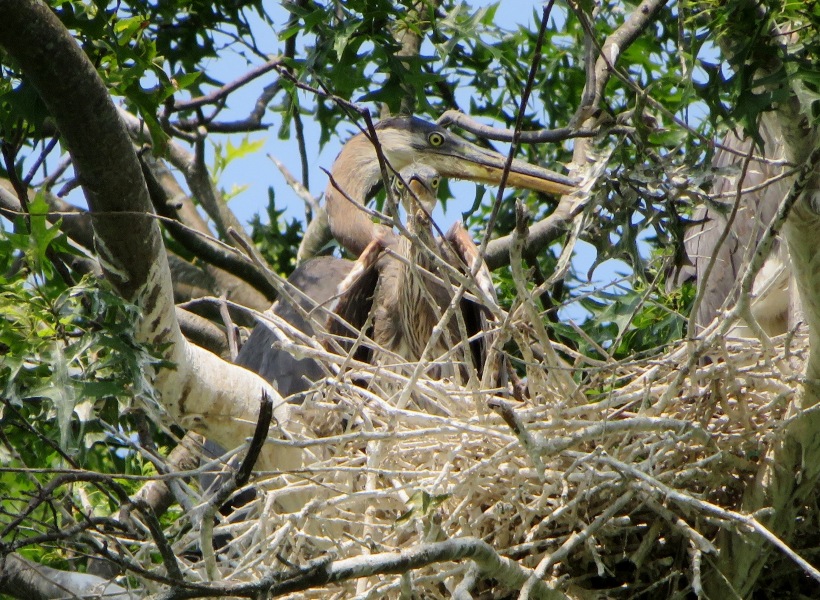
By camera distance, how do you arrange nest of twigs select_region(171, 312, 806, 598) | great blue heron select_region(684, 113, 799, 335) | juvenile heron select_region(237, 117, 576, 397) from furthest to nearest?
juvenile heron select_region(237, 117, 576, 397) → great blue heron select_region(684, 113, 799, 335) → nest of twigs select_region(171, 312, 806, 598)

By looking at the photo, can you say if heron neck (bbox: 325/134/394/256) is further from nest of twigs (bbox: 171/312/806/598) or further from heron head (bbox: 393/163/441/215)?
nest of twigs (bbox: 171/312/806/598)

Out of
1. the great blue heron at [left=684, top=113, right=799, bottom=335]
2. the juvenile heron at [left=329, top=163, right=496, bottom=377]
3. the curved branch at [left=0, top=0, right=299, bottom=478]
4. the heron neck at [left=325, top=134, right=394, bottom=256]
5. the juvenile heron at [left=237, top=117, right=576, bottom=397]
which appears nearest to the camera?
the curved branch at [left=0, top=0, right=299, bottom=478]

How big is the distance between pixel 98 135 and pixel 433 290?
1.85 m

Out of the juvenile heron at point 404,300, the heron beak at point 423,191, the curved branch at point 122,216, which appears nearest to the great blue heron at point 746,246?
the juvenile heron at point 404,300

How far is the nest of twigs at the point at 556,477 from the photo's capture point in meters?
2.39

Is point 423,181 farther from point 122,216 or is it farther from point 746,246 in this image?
point 122,216

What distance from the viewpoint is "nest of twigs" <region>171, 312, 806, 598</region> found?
7.86ft

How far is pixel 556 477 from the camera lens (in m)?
2.43

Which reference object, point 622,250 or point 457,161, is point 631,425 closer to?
point 622,250

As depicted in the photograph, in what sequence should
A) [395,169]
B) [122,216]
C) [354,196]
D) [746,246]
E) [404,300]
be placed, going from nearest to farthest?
[122,216] < [746,246] < [404,300] < [395,169] < [354,196]

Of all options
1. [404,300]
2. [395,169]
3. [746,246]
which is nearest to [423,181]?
[395,169]

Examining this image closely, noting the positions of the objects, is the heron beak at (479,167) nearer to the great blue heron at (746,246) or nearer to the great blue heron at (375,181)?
the great blue heron at (375,181)

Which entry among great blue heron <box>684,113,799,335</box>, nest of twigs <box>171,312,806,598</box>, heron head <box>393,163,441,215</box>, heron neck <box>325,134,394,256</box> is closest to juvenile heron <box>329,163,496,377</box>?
heron head <box>393,163,441,215</box>

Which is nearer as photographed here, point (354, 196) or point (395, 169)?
point (395, 169)
